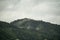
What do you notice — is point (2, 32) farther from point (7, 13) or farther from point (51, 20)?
point (51, 20)

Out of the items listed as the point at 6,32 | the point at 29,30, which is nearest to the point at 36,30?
the point at 29,30

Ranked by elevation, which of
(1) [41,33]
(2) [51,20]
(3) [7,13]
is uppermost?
(3) [7,13]

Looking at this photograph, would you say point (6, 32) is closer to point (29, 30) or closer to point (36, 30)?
point (29, 30)

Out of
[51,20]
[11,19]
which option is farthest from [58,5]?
[11,19]

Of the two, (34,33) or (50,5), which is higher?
(50,5)
